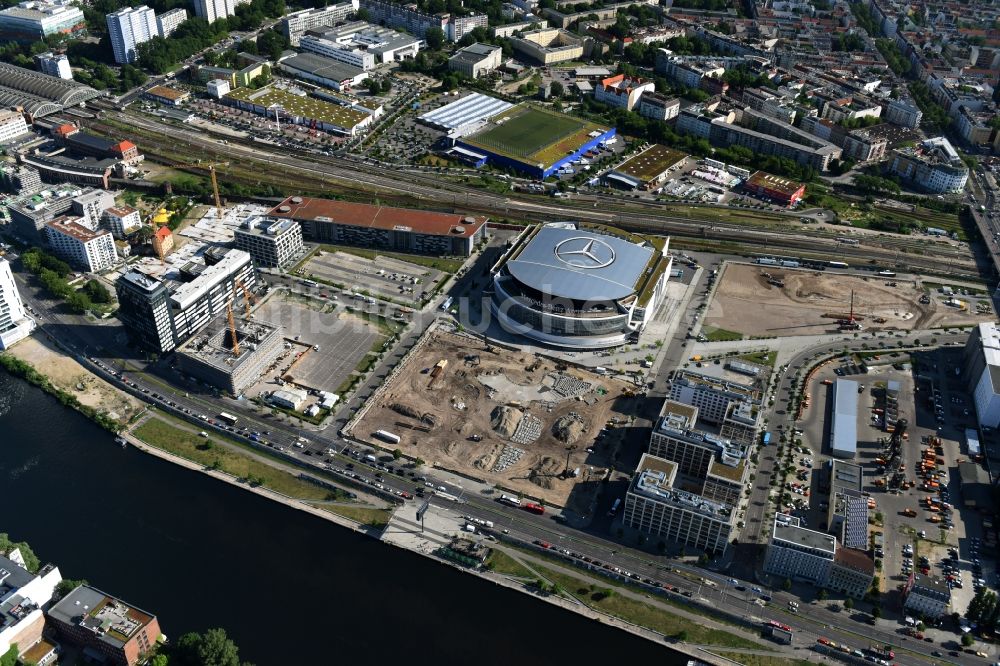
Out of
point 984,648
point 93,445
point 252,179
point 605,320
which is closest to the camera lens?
point 984,648

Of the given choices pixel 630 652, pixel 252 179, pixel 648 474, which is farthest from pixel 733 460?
pixel 252 179

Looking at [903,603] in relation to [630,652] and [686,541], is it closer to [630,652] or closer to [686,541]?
[686,541]

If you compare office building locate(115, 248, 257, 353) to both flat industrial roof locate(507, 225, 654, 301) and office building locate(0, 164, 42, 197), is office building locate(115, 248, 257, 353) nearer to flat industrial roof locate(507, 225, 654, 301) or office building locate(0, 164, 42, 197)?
flat industrial roof locate(507, 225, 654, 301)

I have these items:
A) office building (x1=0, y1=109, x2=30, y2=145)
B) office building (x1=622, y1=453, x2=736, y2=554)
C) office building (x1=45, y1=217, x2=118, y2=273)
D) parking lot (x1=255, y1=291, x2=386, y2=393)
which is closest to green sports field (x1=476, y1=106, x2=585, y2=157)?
parking lot (x1=255, y1=291, x2=386, y2=393)

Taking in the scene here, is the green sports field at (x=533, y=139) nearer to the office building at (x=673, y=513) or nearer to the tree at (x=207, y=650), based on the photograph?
the office building at (x=673, y=513)

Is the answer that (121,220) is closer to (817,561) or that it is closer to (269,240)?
(269,240)
